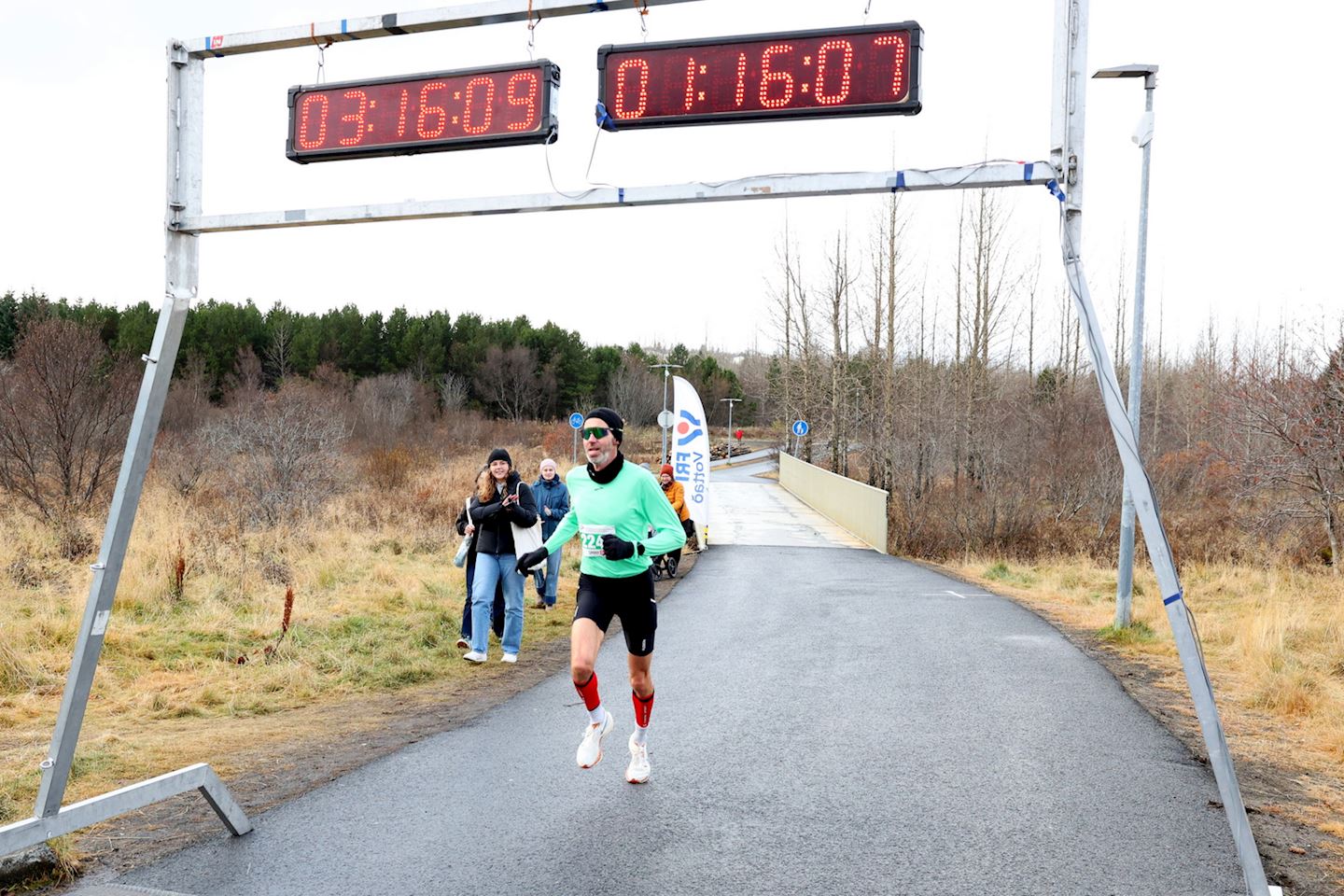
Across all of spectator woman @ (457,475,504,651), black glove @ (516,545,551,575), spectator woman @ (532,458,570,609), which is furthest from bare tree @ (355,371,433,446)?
black glove @ (516,545,551,575)

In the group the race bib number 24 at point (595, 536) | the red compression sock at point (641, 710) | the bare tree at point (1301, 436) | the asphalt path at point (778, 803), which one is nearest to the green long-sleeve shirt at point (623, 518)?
the race bib number 24 at point (595, 536)

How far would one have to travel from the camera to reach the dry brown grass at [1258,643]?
7.30 meters

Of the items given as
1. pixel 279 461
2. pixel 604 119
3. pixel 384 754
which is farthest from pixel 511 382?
pixel 604 119

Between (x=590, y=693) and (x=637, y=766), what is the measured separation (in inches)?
19.7

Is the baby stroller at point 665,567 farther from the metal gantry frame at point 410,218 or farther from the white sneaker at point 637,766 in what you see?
the metal gantry frame at point 410,218

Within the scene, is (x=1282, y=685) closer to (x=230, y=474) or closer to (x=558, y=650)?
(x=558, y=650)

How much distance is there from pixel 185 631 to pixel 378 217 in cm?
672

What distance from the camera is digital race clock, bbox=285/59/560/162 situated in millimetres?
5262

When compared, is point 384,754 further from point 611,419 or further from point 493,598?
point 493,598

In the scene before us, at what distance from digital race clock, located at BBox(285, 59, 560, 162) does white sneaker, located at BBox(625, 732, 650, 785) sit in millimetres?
3427

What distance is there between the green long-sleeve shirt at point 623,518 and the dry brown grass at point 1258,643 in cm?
395

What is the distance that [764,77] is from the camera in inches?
196

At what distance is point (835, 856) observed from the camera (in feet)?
15.4

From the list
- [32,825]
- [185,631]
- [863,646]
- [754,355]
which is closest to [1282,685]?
[863,646]
